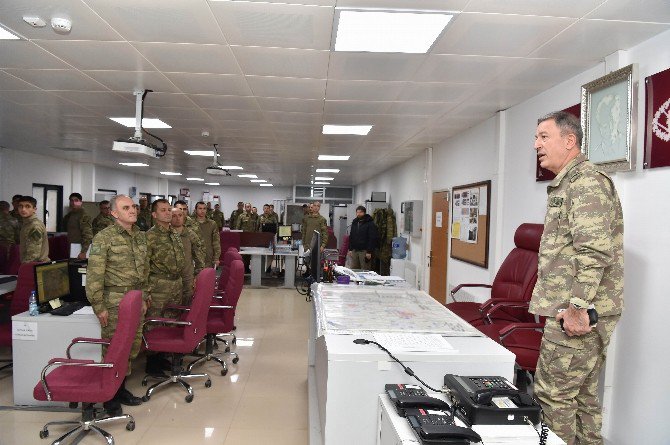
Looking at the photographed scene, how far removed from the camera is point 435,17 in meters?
2.43

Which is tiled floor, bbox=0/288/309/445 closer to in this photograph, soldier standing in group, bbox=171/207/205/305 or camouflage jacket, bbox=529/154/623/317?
soldier standing in group, bbox=171/207/205/305

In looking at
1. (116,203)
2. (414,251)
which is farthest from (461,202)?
(116,203)

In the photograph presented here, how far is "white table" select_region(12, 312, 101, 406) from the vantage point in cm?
302

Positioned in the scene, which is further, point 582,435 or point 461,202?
Result: point 461,202

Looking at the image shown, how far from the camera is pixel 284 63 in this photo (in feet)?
10.8

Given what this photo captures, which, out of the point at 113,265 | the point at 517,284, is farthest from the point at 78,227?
the point at 517,284

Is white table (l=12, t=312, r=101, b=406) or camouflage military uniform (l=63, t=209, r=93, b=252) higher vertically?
camouflage military uniform (l=63, t=209, r=93, b=252)

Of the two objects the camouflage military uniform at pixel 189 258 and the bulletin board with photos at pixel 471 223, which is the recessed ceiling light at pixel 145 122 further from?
the bulletin board with photos at pixel 471 223

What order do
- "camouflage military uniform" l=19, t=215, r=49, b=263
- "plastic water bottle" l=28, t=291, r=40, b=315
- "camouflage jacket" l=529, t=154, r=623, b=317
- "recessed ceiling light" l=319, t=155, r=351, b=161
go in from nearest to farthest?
"camouflage jacket" l=529, t=154, r=623, b=317, "plastic water bottle" l=28, t=291, r=40, b=315, "camouflage military uniform" l=19, t=215, r=49, b=263, "recessed ceiling light" l=319, t=155, r=351, b=161

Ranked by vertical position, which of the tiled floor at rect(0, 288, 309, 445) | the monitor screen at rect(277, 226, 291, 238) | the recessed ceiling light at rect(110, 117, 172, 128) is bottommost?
the tiled floor at rect(0, 288, 309, 445)

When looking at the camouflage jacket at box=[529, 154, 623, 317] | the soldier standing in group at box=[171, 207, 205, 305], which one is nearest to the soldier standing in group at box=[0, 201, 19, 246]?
the soldier standing in group at box=[171, 207, 205, 305]

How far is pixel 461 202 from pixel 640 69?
10.3 ft

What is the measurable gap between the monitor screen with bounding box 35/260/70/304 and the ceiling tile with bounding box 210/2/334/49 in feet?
6.99

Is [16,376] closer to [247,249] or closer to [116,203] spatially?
[116,203]
